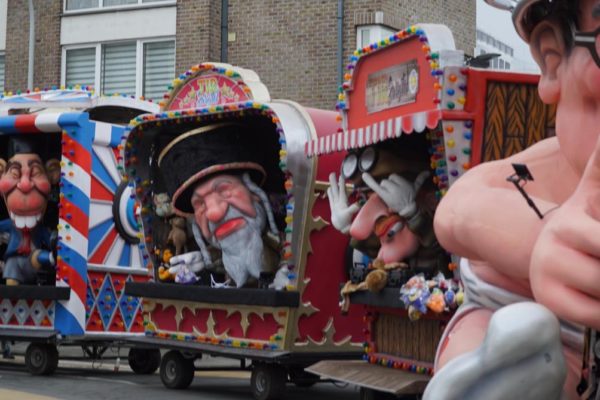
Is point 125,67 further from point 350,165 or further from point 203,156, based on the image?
point 350,165

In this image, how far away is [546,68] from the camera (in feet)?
13.2

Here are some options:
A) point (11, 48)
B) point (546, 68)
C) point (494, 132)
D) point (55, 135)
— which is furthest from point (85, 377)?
point (11, 48)

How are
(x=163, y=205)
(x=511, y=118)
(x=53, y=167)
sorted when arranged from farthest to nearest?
(x=53, y=167)
(x=163, y=205)
(x=511, y=118)

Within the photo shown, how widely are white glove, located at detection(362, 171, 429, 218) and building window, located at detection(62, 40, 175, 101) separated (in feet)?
38.0

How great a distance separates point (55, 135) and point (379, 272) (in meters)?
6.05

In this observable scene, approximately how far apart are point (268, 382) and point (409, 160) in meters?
2.59

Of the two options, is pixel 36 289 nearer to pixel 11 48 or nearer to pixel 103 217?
pixel 103 217

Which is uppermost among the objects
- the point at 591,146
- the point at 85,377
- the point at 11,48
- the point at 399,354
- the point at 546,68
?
the point at 11,48

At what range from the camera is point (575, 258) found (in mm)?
3395

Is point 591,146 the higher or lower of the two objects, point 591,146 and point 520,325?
the higher

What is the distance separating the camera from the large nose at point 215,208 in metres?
10.6

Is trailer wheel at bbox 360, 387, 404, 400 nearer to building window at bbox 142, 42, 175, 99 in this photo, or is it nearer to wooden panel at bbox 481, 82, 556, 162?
wooden panel at bbox 481, 82, 556, 162

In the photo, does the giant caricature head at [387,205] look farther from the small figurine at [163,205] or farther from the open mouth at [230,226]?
the small figurine at [163,205]

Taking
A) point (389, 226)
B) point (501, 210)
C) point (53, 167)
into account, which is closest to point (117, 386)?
point (53, 167)
